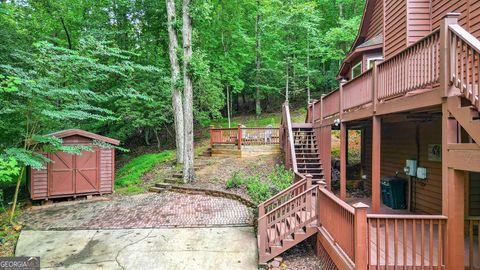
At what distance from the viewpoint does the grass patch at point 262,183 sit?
8508 mm

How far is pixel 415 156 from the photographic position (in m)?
7.80

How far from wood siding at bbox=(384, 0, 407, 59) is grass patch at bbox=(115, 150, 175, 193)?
1085cm

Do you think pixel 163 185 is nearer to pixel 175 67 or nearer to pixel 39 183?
pixel 39 183

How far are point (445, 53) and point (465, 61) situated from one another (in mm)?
332

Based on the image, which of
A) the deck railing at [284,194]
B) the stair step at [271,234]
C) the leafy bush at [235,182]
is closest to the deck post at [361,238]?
the stair step at [271,234]

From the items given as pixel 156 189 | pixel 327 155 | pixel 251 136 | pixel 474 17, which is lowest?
pixel 156 189

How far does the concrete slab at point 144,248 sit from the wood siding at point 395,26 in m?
6.18

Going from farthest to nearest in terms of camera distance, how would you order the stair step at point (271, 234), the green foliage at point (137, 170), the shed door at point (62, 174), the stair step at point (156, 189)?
the green foliage at point (137, 170) → the stair step at point (156, 189) → the shed door at point (62, 174) → the stair step at point (271, 234)

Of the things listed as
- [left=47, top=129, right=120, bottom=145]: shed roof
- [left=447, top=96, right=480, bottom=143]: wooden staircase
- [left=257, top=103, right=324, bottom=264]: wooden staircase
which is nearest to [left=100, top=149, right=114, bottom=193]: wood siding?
[left=47, top=129, right=120, bottom=145]: shed roof

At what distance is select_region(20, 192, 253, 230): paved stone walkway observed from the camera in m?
8.23

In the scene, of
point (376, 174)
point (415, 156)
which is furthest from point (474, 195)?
point (376, 174)

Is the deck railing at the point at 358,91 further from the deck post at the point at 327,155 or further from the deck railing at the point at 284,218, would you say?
the deck railing at the point at 284,218

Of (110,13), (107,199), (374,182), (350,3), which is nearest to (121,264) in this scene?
(374,182)

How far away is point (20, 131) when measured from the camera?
8734 millimetres
